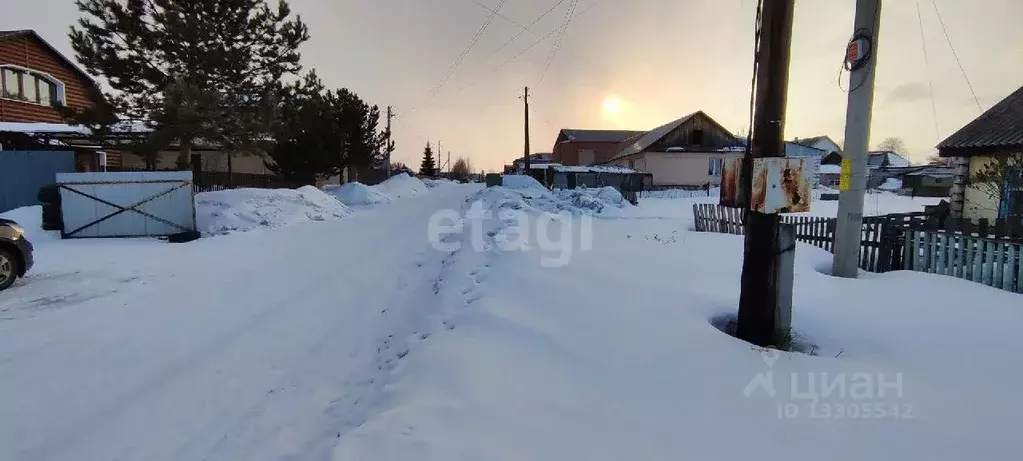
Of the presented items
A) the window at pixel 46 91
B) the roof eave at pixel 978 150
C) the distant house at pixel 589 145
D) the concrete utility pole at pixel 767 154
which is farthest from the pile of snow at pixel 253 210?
the distant house at pixel 589 145

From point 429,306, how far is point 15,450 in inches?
148

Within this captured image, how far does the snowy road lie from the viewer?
3408mm

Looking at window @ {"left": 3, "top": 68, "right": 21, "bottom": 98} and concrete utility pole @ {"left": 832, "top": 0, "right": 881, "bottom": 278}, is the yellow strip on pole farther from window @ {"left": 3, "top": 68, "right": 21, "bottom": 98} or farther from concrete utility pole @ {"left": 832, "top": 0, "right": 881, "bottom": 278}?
window @ {"left": 3, "top": 68, "right": 21, "bottom": 98}

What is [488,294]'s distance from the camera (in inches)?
234

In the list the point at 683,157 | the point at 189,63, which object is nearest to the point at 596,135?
the point at 683,157

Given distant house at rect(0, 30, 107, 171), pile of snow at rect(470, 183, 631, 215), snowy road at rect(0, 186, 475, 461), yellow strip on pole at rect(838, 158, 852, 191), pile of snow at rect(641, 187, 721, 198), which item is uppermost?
distant house at rect(0, 30, 107, 171)

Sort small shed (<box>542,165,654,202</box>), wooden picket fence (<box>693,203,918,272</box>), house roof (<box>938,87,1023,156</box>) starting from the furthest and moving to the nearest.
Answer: small shed (<box>542,165,654,202</box>)
house roof (<box>938,87,1023,156</box>)
wooden picket fence (<box>693,203,918,272</box>)

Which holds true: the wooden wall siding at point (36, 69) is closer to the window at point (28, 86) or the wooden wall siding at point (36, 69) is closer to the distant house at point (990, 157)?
the window at point (28, 86)

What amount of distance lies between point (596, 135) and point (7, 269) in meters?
70.4

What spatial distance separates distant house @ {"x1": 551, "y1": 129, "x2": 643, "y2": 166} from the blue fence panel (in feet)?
196

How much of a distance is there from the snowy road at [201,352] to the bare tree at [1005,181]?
13131 millimetres

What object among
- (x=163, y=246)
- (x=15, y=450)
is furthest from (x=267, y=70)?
(x=15, y=450)

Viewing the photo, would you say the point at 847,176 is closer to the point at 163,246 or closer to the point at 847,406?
the point at 847,406

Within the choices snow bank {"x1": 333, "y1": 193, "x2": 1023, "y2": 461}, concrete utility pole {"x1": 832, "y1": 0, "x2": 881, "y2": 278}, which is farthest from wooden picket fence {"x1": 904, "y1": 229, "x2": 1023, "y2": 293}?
concrete utility pole {"x1": 832, "y1": 0, "x2": 881, "y2": 278}
